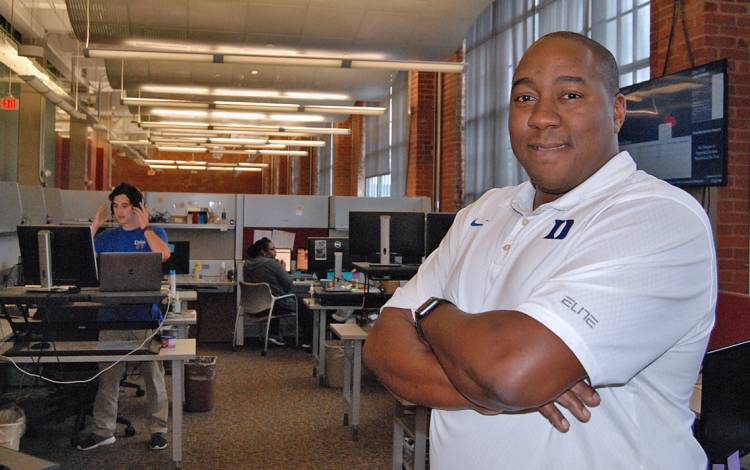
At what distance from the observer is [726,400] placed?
2.31 meters

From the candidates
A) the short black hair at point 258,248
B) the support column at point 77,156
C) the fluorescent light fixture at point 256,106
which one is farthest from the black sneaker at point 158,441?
the support column at point 77,156

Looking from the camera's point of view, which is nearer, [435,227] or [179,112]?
[435,227]

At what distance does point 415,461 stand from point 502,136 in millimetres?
5354

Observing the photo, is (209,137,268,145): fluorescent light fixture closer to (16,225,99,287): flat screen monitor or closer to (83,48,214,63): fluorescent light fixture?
(83,48,214,63): fluorescent light fixture

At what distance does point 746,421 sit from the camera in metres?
2.32

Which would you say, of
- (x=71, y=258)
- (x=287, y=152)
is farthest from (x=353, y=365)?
(x=287, y=152)

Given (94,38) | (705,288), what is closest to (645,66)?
(705,288)

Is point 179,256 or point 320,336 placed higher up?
point 179,256

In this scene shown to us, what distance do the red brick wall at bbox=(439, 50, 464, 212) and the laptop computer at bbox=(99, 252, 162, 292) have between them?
5895mm

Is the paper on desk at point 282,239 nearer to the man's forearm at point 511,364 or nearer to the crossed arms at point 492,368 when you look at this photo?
the crossed arms at point 492,368

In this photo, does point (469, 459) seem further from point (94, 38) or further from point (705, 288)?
point (94, 38)

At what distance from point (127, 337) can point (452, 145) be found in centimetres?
621

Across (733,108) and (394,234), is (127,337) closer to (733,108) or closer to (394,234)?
(394,234)

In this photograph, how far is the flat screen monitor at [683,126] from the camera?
4098 mm
